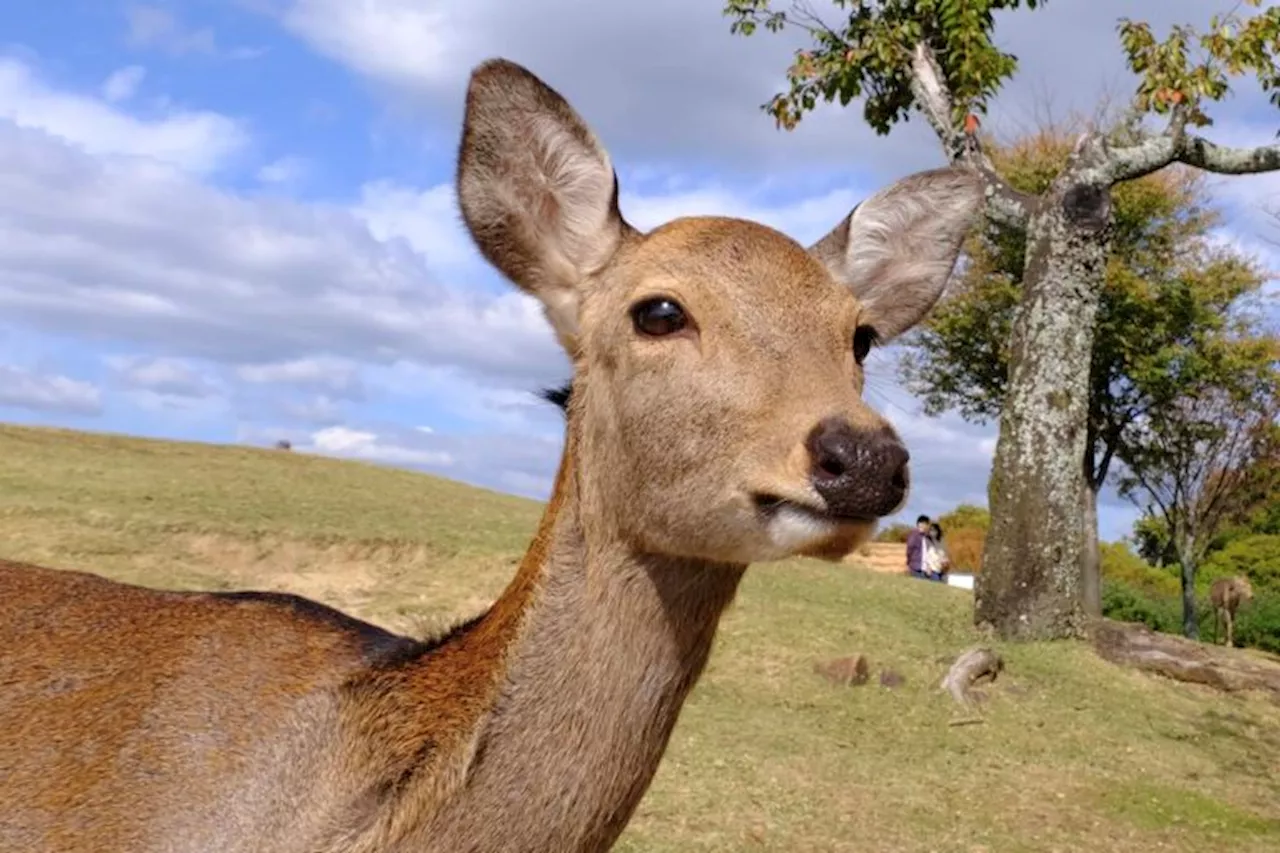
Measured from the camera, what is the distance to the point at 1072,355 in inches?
627

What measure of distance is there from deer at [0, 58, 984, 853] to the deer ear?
737 mm

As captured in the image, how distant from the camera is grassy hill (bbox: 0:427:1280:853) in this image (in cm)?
925

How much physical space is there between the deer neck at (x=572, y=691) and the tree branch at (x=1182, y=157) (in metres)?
14.0

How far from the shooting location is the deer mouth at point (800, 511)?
3221mm

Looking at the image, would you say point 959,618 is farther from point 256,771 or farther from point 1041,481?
point 256,771

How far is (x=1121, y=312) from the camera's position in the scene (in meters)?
32.0

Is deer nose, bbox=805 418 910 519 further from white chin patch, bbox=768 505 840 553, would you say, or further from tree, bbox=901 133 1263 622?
tree, bbox=901 133 1263 622

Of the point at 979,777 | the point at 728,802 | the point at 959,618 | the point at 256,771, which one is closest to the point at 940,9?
the point at 959,618

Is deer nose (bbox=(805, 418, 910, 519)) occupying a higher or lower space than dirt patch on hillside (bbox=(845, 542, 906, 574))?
lower

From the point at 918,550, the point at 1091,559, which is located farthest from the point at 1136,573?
the point at 918,550

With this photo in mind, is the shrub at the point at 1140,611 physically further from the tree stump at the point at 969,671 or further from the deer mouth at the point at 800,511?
the deer mouth at the point at 800,511

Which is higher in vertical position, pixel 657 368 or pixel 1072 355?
pixel 1072 355

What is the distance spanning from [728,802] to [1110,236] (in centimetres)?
1001

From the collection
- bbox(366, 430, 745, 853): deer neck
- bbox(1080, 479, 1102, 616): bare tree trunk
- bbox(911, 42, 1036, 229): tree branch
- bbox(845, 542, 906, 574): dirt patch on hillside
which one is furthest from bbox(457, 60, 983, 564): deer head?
bbox(845, 542, 906, 574): dirt patch on hillside
